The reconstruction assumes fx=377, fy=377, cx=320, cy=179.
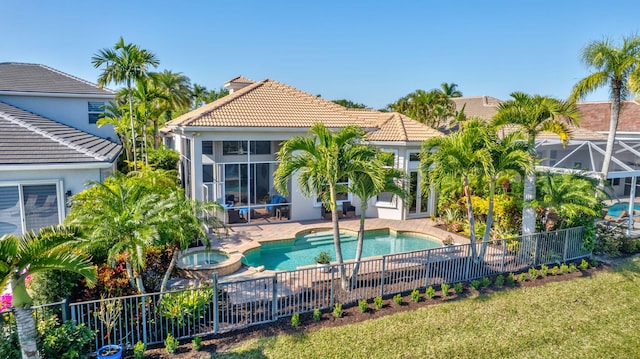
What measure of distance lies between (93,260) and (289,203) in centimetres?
1104

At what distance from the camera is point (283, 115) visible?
64.4 feet

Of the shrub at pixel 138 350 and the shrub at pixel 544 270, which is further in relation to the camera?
the shrub at pixel 544 270

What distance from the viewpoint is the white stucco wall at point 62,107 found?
2108 centimetres

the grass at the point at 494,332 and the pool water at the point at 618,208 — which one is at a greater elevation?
the pool water at the point at 618,208

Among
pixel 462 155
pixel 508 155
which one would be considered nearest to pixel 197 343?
pixel 462 155

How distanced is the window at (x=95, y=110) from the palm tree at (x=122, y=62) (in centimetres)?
588

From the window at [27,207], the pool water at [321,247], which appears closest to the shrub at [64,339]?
the window at [27,207]

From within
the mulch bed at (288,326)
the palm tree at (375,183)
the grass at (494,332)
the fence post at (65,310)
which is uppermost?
the palm tree at (375,183)

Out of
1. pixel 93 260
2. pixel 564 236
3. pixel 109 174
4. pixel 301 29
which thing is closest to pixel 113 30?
pixel 109 174

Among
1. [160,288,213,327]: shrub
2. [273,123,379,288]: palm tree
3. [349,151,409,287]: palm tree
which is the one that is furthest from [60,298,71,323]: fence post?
[349,151,409,287]: palm tree

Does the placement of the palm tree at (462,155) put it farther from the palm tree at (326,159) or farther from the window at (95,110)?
the window at (95,110)

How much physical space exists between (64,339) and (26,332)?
1.20 m

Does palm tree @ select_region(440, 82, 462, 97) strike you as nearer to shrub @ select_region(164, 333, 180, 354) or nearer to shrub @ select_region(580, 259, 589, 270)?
shrub @ select_region(580, 259, 589, 270)

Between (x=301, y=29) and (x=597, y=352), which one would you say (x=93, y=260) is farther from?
(x=301, y=29)
